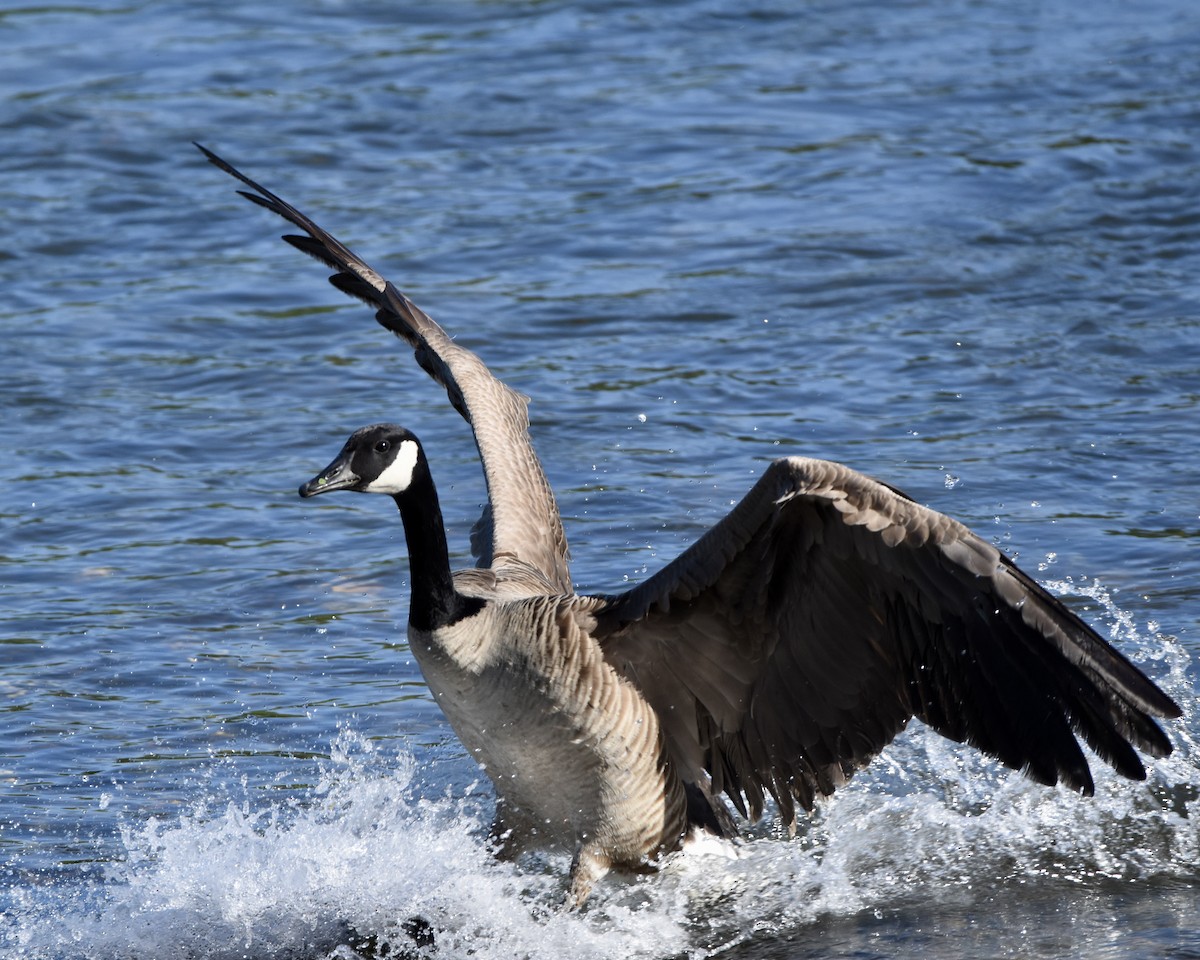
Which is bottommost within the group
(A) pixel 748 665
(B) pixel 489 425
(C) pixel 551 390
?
(C) pixel 551 390

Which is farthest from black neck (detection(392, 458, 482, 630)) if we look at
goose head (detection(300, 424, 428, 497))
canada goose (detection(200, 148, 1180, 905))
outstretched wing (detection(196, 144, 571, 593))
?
outstretched wing (detection(196, 144, 571, 593))

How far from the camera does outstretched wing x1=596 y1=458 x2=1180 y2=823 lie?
5.46m

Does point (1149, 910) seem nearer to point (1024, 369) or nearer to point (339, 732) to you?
point (339, 732)

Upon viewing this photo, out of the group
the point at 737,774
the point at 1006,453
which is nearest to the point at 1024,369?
the point at 1006,453

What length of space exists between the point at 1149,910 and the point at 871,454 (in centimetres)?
415

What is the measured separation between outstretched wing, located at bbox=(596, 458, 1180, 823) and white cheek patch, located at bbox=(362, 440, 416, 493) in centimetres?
81

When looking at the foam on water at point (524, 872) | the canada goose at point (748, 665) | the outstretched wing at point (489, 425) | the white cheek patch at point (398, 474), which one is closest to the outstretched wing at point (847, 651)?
the canada goose at point (748, 665)

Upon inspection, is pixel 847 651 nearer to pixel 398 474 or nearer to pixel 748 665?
pixel 748 665

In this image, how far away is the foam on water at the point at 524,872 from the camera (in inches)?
248

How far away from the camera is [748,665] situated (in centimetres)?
641

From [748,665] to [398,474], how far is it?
1347mm

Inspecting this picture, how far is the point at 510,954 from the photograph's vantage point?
6258mm

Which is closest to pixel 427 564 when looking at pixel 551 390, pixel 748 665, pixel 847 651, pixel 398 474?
pixel 398 474

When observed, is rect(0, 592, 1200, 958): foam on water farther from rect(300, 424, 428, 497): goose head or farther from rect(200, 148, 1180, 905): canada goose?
rect(300, 424, 428, 497): goose head
